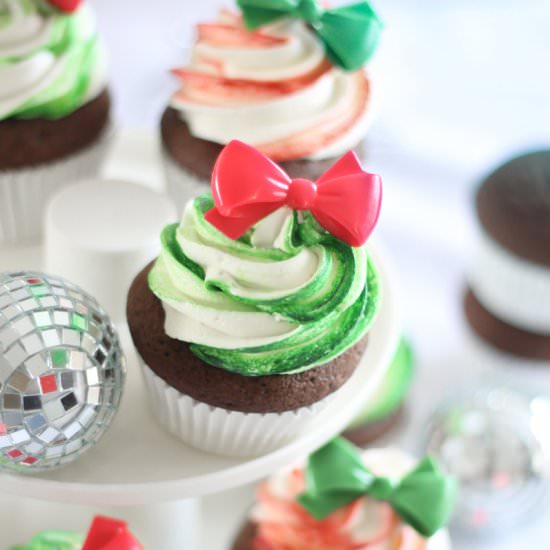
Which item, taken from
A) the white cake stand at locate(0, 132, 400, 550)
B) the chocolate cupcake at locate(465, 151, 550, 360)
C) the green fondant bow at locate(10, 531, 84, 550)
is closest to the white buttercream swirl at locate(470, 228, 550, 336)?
the chocolate cupcake at locate(465, 151, 550, 360)

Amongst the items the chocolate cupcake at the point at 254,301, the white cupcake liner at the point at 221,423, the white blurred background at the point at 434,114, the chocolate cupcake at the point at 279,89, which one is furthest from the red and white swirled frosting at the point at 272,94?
the white blurred background at the point at 434,114

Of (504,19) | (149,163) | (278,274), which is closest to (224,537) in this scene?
(149,163)

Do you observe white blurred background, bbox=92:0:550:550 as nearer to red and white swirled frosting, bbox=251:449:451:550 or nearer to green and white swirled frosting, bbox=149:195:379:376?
red and white swirled frosting, bbox=251:449:451:550

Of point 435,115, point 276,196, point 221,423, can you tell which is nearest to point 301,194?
point 276,196

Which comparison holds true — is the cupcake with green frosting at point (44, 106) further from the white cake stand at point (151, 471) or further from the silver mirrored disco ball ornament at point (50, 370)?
the silver mirrored disco ball ornament at point (50, 370)

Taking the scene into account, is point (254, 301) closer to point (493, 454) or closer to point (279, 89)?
point (279, 89)
